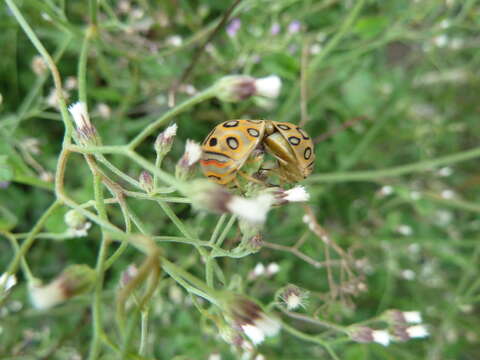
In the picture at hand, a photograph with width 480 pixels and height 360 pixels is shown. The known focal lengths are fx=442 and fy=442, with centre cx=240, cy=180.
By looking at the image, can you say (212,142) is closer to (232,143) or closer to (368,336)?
(232,143)

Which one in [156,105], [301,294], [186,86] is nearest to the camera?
[301,294]

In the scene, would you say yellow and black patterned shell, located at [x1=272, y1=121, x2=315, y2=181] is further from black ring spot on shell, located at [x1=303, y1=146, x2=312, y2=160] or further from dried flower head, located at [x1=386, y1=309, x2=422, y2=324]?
dried flower head, located at [x1=386, y1=309, x2=422, y2=324]

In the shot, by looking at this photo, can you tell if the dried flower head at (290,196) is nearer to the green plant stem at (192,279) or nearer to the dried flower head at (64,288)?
the green plant stem at (192,279)

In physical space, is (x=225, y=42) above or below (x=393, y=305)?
above

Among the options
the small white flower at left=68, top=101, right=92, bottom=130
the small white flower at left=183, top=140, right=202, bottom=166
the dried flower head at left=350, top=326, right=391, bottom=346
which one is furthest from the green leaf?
the dried flower head at left=350, top=326, right=391, bottom=346


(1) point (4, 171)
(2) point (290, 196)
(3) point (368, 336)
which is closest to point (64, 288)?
(2) point (290, 196)

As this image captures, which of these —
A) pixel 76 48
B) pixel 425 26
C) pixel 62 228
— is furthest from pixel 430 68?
pixel 62 228

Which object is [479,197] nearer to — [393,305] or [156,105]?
[393,305]
